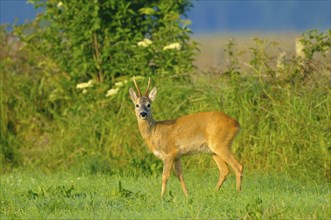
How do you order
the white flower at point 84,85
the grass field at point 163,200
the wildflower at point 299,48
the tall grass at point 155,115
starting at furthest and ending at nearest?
1. the white flower at point 84,85
2. the wildflower at point 299,48
3. the tall grass at point 155,115
4. the grass field at point 163,200

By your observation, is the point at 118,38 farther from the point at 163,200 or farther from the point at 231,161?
the point at 163,200

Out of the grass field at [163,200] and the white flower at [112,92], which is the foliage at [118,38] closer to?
the white flower at [112,92]

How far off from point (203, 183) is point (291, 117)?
2.54 meters

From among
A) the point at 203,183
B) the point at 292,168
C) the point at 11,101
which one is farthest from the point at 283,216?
the point at 11,101

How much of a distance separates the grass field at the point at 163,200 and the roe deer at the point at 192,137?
14.8 inches

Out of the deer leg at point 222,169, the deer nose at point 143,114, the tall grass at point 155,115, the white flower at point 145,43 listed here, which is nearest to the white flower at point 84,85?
the tall grass at point 155,115

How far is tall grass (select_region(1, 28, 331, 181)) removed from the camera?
13.9m

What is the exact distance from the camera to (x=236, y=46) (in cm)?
1579

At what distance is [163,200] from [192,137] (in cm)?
160

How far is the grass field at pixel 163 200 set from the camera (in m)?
8.65

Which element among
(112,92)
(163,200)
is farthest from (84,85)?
(163,200)

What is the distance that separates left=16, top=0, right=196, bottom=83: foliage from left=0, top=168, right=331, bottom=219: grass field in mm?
3983

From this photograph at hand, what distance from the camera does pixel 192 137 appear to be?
37.1 feet

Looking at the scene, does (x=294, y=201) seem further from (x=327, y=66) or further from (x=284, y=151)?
(x=327, y=66)
